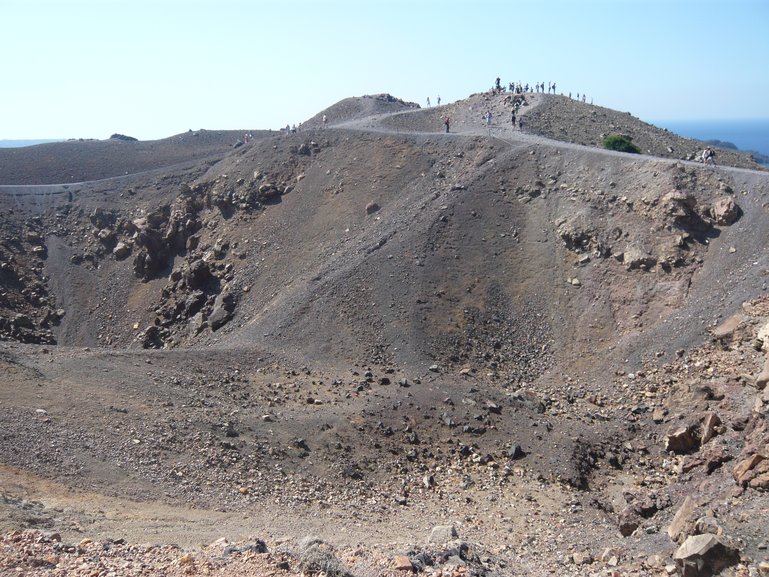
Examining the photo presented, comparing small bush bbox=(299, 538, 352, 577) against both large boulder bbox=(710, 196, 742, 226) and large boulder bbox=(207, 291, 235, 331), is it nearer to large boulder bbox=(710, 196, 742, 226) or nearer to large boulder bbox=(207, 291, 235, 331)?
large boulder bbox=(207, 291, 235, 331)

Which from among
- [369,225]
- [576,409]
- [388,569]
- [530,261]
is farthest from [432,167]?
[388,569]

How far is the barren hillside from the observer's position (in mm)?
15555

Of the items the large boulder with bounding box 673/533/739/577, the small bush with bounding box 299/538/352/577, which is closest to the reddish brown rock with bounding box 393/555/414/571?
the small bush with bounding box 299/538/352/577

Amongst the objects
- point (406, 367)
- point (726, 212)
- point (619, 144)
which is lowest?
point (406, 367)

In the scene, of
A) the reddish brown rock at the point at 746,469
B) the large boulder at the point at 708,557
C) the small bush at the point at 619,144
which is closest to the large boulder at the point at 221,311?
the reddish brown rock at the point at 746,469

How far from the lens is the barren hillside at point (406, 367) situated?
15.6 meters

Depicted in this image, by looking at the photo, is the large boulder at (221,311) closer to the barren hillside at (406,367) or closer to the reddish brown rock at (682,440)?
the barren hillside at (406,367)

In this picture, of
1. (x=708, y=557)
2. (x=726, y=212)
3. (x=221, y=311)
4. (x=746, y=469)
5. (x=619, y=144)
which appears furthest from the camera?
(x=619, y=144)

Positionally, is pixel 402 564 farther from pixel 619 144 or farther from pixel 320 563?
pixel 619 144

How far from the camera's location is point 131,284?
42.3 m

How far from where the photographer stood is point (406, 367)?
26.2m

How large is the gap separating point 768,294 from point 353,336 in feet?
50.4

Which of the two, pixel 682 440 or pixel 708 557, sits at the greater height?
pixel 708 557

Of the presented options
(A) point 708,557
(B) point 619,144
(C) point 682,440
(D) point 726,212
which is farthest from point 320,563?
(B) point 619,144
